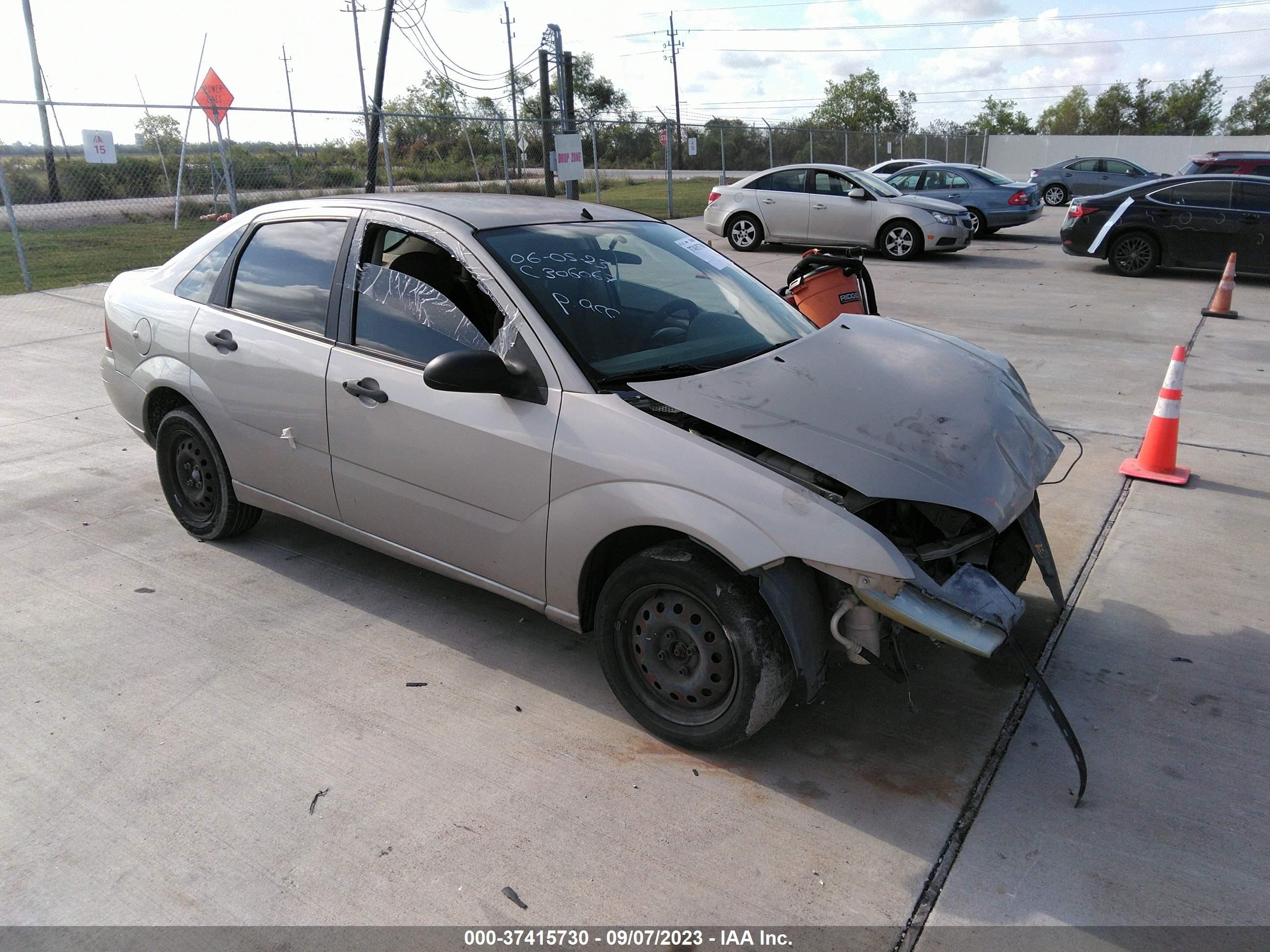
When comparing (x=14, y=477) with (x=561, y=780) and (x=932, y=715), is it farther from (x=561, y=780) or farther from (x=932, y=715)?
(x=932, y=715)

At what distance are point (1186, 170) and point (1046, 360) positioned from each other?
532 inches

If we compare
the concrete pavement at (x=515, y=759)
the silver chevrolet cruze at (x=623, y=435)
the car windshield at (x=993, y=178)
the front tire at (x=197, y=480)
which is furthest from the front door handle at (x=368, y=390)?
the car windshield at (x=993, y=178)

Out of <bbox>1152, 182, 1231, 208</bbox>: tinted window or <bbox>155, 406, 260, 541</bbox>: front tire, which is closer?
<bbox>155, 406, 260, 541</bbox>: front tire

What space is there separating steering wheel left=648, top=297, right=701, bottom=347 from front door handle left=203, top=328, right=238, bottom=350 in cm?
194

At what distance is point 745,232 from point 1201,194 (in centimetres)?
691

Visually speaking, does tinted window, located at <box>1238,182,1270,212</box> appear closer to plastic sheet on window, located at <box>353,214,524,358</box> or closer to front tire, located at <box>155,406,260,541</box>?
plastic sheet on window, located at <box>353,214,524,358</box>

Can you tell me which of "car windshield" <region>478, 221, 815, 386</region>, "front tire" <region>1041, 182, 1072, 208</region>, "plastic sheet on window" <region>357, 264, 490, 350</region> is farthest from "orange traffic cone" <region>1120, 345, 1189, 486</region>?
"front tire" <region>1041, 182, 1072, 208</region>

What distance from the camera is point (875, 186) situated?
16.1 m

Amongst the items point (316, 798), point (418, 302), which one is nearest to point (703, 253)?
point (418, 302)

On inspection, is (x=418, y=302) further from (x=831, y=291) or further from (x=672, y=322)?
(x=831, y=291)

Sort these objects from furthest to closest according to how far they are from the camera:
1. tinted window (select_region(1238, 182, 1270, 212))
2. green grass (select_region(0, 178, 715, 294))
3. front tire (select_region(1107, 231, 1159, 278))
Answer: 1. green grass (select_region(0, 178, 715, 294))
2. front tire (select_region(1107, 231, 1159, 278))
3. tinted window (select_region(1238, 182, 1270, 212))

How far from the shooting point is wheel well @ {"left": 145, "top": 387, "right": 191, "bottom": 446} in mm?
4730

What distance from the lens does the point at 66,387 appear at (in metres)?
7.90

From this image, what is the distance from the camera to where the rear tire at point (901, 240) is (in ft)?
51.8
